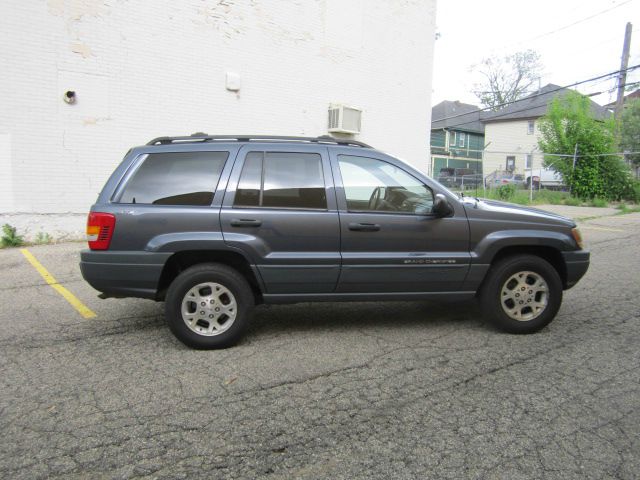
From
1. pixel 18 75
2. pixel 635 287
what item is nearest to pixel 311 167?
pixel 635 287

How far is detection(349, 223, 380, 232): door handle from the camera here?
4202mm

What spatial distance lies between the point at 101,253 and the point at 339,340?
2.17 metres

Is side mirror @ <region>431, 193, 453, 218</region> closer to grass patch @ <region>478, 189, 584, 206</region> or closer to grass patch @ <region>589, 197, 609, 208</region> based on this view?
grass patch @ <region>478, 189, 584, 206</region>

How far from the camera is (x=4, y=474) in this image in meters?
2.43

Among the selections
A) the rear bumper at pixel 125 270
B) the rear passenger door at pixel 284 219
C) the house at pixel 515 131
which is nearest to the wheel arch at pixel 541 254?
the rear passenger door at pixel 284 219

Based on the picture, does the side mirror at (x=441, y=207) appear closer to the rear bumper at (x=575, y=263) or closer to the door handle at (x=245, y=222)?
the rear bumper at (x=575, y=263)

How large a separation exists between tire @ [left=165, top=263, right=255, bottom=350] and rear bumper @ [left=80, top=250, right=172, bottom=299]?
0.19 m

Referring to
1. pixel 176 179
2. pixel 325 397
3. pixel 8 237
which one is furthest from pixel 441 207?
pixel 8 237

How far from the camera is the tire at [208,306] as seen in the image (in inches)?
158

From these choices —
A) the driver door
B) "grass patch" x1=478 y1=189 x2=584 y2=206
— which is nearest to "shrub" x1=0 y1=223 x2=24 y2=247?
the driver door

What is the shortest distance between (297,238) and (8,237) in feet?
23.5

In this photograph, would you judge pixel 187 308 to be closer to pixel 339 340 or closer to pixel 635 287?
pixel 339 340

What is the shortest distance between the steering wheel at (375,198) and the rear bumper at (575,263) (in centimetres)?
184

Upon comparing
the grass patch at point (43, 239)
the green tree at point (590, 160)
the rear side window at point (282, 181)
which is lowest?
the grass patch at point (43, 239)
